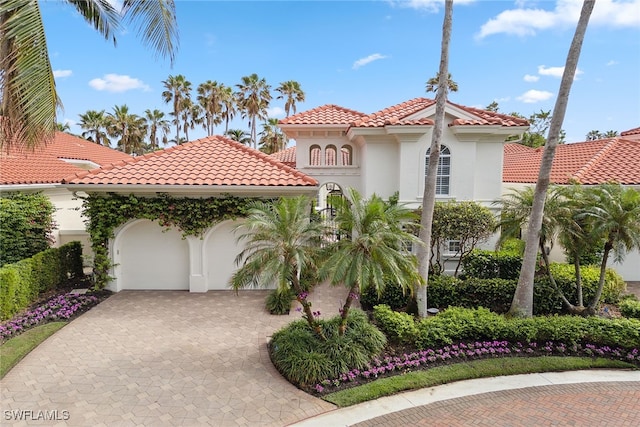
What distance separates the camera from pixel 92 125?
139 feet

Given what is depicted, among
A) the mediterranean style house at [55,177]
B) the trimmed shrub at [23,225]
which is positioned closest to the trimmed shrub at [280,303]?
the mediterranean style house at [55,177]

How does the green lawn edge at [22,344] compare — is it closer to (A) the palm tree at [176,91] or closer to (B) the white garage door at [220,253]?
(B) the white garage door at [220,253]

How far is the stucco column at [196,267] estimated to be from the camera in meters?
13.0

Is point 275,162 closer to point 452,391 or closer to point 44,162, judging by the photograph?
point 452,391

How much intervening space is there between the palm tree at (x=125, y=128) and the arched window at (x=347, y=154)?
35166mm

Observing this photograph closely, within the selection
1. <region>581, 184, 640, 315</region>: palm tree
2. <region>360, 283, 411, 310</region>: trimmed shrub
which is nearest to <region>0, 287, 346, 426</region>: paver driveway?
<region>360, 283, 411, 310</region>: trimmed shrub

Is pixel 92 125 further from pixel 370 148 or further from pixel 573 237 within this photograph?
pixel 573 237

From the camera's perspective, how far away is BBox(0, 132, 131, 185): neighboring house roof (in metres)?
14.4

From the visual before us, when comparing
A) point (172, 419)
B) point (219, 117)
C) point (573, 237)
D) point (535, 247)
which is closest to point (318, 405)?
point (172, 419)

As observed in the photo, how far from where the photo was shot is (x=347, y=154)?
1869 centimetres

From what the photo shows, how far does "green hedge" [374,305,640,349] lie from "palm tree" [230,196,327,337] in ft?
7.73

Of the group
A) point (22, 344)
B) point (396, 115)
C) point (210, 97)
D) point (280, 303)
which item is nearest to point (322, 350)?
point (280, 303)

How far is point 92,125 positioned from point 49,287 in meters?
37.5

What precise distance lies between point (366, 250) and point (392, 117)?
9139mm
